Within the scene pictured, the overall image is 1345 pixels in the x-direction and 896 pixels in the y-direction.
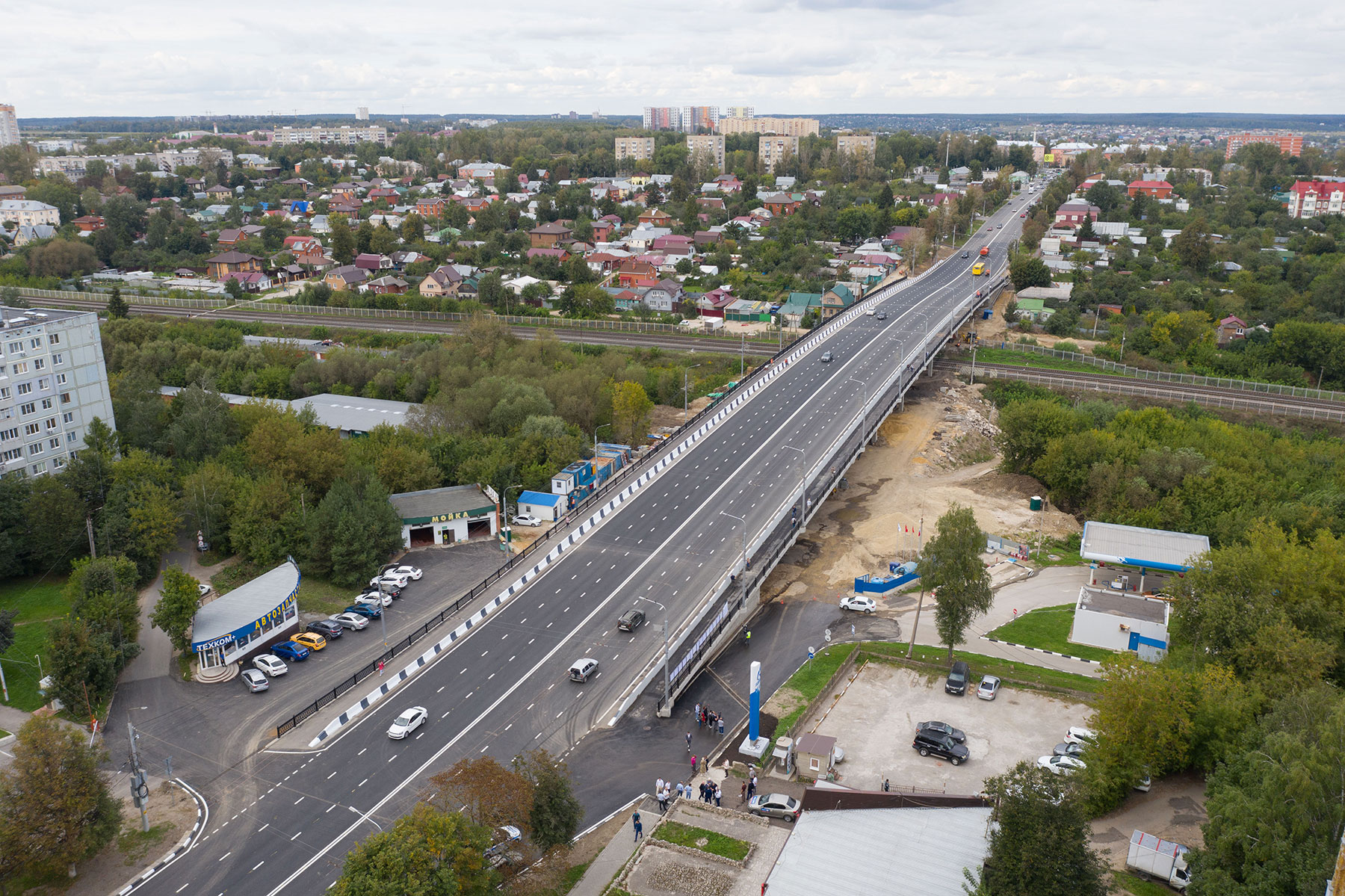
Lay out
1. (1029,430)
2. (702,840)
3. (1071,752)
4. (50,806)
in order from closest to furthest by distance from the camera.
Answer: (50,806)
(702,840)
(1071,752)
(1029,430)

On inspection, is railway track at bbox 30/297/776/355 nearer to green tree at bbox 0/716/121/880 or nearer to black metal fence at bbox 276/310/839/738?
black metal fence at bbox 276/310/839/738

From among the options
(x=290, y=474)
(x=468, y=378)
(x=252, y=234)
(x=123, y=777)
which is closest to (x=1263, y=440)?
(x=468, y=378)

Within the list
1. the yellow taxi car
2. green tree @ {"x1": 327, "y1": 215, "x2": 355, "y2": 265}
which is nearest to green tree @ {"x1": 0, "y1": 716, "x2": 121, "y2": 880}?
the yellow taxi car

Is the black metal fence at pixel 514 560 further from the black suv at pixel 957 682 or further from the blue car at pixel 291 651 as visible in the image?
the black suv at pixel 957 682

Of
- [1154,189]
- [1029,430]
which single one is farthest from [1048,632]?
[1154,189]

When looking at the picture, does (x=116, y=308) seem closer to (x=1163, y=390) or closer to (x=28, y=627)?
(x=28, y=627)

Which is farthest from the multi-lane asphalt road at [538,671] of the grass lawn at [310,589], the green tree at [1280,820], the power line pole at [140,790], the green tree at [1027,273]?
the green tree at [1027,273]

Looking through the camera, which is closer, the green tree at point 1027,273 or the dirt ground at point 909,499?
the dirt ground at point 909,499
